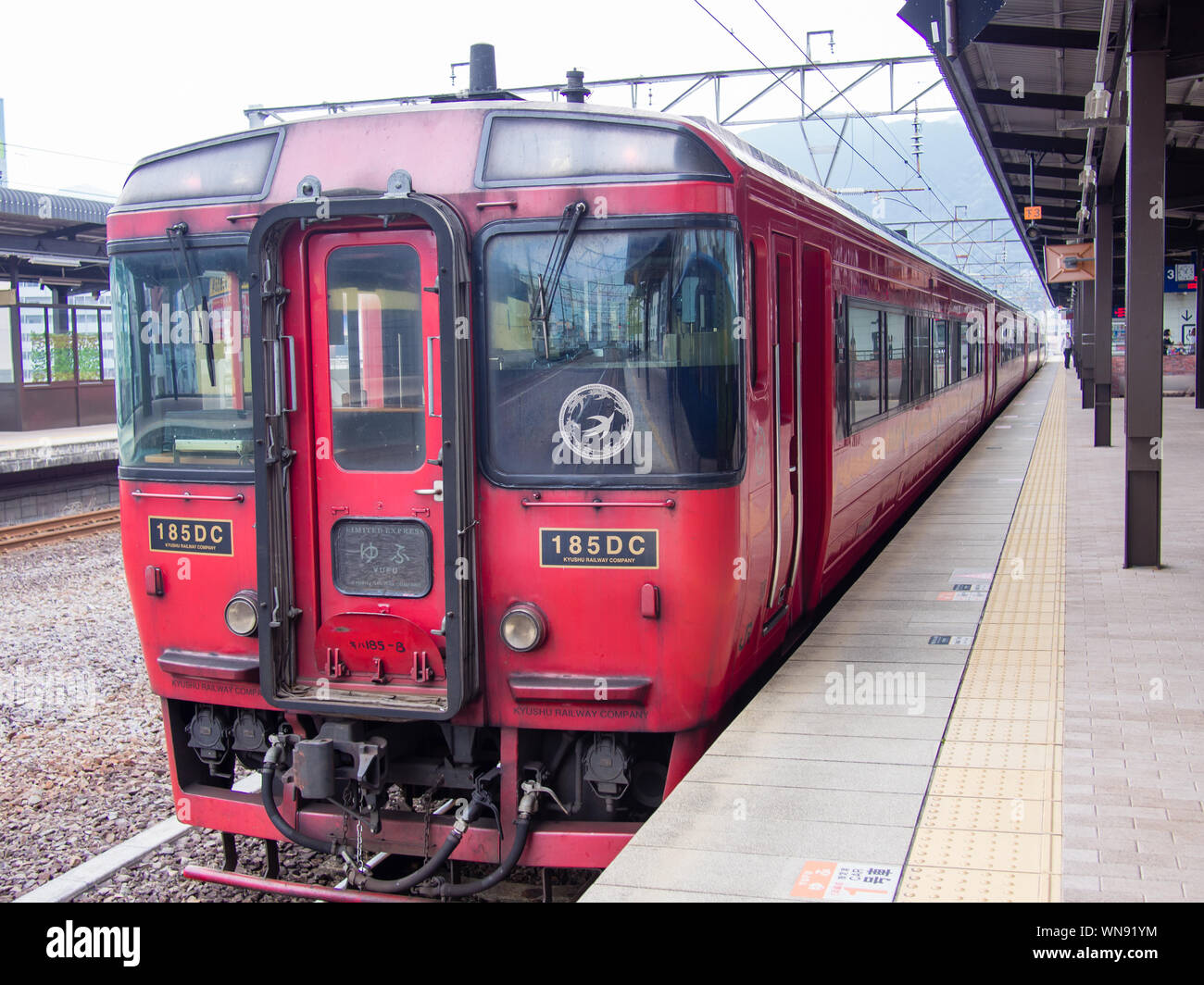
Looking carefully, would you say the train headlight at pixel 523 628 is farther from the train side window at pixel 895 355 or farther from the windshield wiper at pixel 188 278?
the train side window at pixel 895 355

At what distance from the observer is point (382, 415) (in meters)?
4.55

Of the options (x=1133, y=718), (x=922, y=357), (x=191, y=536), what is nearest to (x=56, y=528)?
(x=922, y=357)

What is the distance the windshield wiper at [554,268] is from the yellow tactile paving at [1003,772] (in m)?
2.19

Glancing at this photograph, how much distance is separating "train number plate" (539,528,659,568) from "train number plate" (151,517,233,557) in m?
1.31

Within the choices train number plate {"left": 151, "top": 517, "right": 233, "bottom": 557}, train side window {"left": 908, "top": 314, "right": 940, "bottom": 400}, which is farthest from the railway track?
train number plate {"left": 151, "top": 517, "right": 233, "bottom": 557}

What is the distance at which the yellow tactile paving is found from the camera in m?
3.59

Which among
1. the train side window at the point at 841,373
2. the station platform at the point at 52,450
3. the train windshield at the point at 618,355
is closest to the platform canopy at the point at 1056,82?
the train side window at the point at 841,373

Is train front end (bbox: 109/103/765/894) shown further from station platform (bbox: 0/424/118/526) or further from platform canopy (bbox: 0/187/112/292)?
station platform (bbox: 0/424/118/526)

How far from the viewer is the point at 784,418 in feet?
18.1

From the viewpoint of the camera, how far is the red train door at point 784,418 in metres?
5.35
